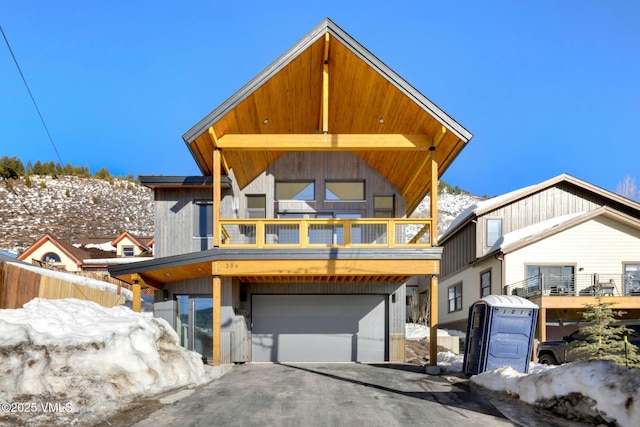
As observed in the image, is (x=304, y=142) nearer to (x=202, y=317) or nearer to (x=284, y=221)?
(x=284, y=221)

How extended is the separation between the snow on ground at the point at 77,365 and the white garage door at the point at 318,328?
5.64 meters

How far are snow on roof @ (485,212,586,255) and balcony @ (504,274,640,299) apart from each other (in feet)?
6.24

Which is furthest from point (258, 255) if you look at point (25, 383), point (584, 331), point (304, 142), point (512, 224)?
point (512, 224)

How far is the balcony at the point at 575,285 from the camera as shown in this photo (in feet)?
64.3

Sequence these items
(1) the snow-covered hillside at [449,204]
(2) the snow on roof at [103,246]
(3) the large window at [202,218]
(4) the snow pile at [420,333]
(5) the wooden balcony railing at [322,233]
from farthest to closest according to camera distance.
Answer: (1) the snow-covered hillside at [449,204], (2) the snow on roof at [103,246], (4) the snow pile at [420,333], (3) the large window at [202,218], (5) the wooden balcony railing at [322,233]

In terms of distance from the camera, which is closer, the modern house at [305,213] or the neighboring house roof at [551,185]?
the modern house at [305,213]

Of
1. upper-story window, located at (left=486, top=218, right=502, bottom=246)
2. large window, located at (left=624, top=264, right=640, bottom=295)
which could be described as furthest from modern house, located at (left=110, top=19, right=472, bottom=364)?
large window, located at (left=624, top=264, right=640, bottom=295)

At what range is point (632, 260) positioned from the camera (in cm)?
2075

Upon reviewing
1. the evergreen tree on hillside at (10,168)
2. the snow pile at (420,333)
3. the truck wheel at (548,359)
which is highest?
the evergreen tree on hillside at (10,168)

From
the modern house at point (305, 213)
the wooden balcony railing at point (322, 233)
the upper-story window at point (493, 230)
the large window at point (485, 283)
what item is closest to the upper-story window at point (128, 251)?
the modern house at point (305, 213)

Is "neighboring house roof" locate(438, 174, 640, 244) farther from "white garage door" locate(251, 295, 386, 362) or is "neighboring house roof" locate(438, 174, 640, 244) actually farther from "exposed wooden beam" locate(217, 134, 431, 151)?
"exposed wooden beam" locate(217, 134, 431, 151)

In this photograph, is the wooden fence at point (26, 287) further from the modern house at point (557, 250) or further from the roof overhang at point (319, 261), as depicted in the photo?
the modern house at point (557, 250)

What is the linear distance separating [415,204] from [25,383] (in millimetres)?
14526

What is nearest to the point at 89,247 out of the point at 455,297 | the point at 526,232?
the point at 455,297
